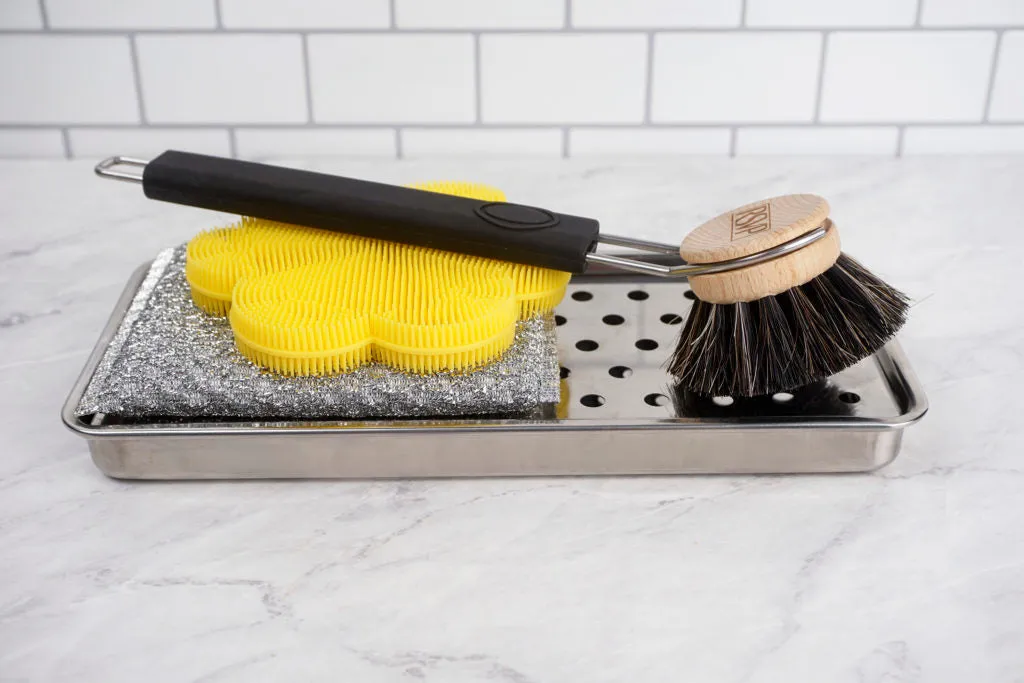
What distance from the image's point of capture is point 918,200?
0.86 metres

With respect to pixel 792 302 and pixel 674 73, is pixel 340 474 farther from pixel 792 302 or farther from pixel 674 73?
pixel 674 73

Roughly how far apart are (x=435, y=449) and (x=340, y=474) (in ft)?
0.16

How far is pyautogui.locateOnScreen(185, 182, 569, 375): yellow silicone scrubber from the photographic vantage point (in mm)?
507

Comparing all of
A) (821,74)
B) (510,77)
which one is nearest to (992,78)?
(821,74)

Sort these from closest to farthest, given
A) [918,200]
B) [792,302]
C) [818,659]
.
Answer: [818,659]
[792,302]
[918,200]

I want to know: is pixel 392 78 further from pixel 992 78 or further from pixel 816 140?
pixel 992 78

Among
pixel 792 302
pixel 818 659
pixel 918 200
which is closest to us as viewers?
pixel 818 659

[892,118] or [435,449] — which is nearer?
[435,449]

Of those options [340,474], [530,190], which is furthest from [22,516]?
[530,190]

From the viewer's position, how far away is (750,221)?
53 centimetres

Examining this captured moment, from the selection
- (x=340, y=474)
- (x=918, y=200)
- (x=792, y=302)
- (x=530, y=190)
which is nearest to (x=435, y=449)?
(x=340, y=474)

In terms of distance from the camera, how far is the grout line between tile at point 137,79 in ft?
2.93

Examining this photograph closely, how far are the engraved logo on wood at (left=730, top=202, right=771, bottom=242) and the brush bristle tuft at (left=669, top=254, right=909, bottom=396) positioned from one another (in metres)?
0.03

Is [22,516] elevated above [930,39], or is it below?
below
